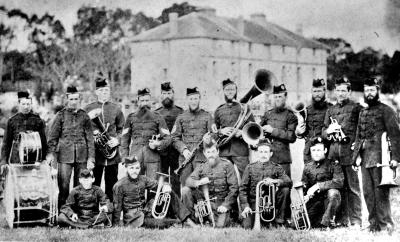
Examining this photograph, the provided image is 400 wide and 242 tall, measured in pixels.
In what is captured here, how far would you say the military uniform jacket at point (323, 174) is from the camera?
773 centimetres

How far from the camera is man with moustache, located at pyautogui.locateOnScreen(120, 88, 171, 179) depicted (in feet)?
28.3

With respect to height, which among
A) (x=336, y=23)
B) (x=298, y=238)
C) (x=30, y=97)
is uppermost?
(x=336, y=23)

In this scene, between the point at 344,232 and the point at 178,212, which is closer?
the point at 344,232

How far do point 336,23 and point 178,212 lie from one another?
4.09 m

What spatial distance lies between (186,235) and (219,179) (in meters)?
0.99

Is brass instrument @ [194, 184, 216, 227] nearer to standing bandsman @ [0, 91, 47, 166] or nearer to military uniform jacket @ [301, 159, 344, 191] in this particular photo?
military uniform jacket @ [301, 159, 344, 191]

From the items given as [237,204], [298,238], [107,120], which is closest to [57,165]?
[107,120]

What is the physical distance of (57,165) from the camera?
8477 millimetres

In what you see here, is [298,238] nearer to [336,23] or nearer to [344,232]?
[344,232]

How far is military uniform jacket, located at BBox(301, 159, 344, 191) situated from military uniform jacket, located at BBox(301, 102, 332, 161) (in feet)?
1.34

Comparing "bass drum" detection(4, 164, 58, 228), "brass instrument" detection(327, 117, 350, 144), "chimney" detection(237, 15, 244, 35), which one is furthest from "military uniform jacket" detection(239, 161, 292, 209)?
"chimney" detection(237, 15, 244, 35)

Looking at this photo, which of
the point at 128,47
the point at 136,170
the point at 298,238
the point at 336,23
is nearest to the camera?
the point at 298,238

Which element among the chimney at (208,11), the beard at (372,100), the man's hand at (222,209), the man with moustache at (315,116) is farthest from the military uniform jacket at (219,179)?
the chimney at (208,11)

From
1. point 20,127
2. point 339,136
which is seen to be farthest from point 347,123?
point 20,127
